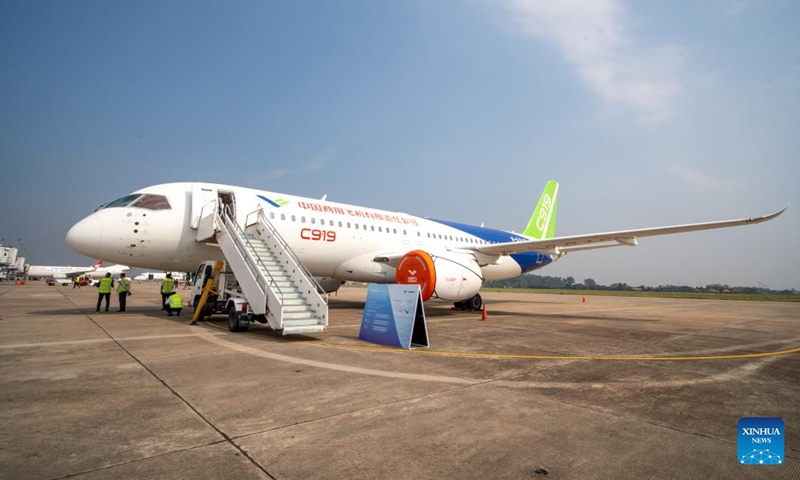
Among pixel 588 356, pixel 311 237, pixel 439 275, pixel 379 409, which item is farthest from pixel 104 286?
pixel 588 356

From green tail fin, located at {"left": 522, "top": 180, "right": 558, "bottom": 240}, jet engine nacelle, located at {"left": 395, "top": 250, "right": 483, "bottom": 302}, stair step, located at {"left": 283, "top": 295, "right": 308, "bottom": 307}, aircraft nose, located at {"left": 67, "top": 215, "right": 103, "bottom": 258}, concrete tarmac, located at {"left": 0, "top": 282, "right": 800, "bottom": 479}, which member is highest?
green tail fin, located at {"left": 522, "top": 180, "right": 558, "bottom": 240}

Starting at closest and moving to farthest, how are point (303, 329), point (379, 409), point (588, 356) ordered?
point (379, 409) < point (588, 356) < point (303, 329)

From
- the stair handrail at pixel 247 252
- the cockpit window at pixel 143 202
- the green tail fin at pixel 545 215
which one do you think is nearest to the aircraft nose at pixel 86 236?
the cockpit window at pixel 143 202

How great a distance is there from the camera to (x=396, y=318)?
834 cm

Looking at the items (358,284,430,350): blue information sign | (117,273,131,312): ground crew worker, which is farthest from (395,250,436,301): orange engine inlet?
(117,273,131,312): ground crew worker

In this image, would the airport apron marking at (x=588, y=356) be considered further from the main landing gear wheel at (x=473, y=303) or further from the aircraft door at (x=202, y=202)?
the main landing gear wheel at (x=473, y=303)

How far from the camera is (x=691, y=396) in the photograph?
191 inches

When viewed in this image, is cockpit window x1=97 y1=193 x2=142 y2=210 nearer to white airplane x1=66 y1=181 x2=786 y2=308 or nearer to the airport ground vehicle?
white airplane x1=66 y1=181 x2=786 y2=308

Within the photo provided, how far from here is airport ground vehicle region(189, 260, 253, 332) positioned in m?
9.85

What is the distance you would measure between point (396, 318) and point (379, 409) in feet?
13.7

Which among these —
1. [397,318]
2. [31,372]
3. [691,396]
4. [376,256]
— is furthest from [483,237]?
[31,372]

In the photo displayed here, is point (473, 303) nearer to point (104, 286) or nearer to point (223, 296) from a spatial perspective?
point (223, 296)

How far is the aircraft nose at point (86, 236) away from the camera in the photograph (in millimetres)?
11133

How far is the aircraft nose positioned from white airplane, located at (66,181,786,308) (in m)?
0.02
